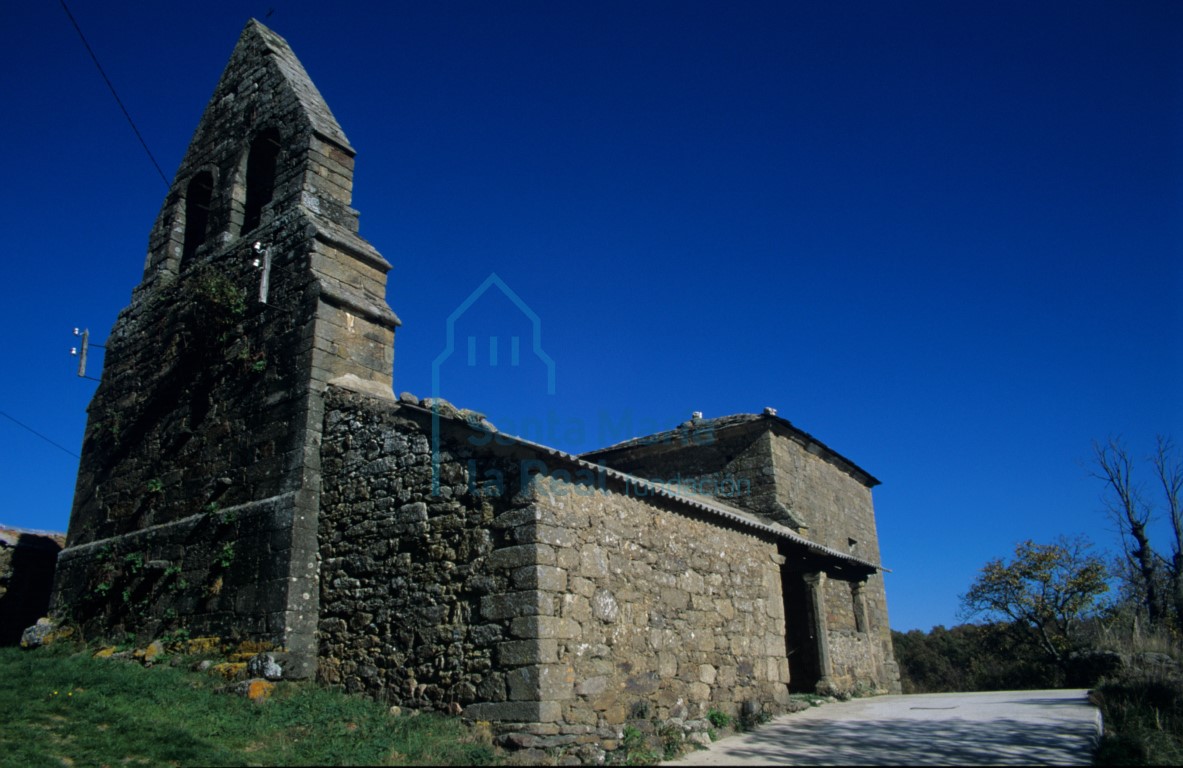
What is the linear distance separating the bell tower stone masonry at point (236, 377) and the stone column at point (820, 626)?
8.70 meters

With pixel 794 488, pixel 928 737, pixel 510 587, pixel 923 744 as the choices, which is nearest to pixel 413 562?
pixel 510 587

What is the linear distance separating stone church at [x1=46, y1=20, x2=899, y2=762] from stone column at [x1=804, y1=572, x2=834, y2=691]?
0.04 m

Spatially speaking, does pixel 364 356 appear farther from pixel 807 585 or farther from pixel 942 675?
pixel 942 675

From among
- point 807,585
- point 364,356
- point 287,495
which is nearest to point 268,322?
point 364,356

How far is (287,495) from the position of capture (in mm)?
10117

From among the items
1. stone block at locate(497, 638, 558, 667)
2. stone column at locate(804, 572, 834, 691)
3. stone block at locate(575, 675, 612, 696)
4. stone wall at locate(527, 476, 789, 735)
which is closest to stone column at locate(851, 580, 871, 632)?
stone column at locate(804, 572, 834, 691)

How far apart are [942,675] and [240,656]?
28936 millimetres

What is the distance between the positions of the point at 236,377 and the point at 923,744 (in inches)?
391

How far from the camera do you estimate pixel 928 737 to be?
9430mm

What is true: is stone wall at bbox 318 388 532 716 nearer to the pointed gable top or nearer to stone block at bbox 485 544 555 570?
stone block at bbox 485 544 555 570

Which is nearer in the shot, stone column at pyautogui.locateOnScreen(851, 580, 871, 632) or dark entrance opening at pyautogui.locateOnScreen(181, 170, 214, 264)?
dark entrance opening at pyautogui.locateOnScreen(181, 170, 214, 264)

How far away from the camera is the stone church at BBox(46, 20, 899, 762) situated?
27.8 feet

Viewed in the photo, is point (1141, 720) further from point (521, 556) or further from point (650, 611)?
point (521, 556)

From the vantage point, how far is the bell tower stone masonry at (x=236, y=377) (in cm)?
1023
